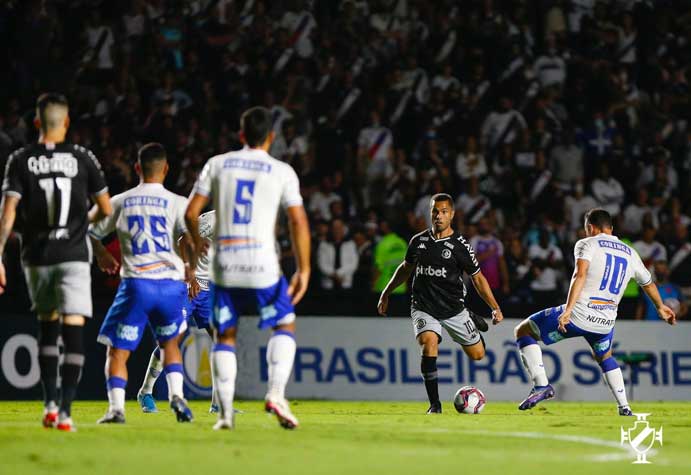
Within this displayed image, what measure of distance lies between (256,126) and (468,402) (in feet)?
18.4

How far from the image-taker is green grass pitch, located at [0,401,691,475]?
679 cm

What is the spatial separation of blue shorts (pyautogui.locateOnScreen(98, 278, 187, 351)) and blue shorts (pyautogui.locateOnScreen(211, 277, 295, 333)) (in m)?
1.14

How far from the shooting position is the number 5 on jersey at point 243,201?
8.95 meters

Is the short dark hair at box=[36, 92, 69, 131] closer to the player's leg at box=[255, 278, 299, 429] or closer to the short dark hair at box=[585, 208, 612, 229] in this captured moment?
the player's leg at box=[255, 278, 299, 429]

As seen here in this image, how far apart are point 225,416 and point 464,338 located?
17.6ft

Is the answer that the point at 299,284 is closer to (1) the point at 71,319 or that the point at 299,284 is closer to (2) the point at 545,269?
(1) the point at 71,319

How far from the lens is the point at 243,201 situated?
8.95 m

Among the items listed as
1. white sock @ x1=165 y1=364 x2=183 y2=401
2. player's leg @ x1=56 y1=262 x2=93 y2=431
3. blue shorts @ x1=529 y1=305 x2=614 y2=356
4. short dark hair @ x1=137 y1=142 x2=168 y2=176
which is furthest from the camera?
blue shorts @ x1=529 y1=305 x2=614 y2=356

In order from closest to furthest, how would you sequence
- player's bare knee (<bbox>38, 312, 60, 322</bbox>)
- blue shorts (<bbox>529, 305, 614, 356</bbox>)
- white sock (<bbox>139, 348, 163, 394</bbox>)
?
player's bare knee (<bbox>38, 312, 60, 322</bbox>) < white sock (<bbox>139, 348, 163, 394</bbox>) < blue shorts (<bbox>529, 305, 614, 356</bbox>)

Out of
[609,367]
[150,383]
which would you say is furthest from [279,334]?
[609,367]

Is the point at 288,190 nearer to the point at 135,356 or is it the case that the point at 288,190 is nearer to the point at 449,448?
the point at 449,448

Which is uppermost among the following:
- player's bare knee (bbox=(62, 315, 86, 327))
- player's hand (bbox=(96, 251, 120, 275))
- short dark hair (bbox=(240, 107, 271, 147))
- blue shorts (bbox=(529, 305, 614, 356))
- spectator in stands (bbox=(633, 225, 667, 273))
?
short dark hair (bbox=(240, 107, 271, 147))

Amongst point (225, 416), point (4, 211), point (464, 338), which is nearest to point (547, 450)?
point (225, 416)

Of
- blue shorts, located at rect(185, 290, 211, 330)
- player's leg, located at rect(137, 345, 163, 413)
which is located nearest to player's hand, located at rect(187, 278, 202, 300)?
blue shorts, located at rect(185, 290, 211, 330)
